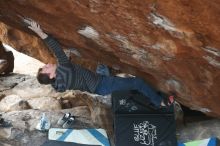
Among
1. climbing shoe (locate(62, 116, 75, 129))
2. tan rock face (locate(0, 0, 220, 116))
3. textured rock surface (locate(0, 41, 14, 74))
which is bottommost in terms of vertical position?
textured rock surface (locate(0, 41, 14, 74))

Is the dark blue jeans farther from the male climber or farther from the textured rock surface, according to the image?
the textured rock surface

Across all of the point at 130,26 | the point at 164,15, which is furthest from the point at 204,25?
the point at 130,26

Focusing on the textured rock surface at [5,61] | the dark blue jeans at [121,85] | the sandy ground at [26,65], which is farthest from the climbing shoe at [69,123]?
the sandy ground at [26,65]

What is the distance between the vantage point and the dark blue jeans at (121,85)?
620 centimetres

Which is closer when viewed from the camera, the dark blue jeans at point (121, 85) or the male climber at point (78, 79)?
the male climber at point (78, 79)

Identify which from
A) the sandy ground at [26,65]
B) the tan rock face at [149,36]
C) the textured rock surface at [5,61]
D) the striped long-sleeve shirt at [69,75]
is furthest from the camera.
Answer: the sandy ground at [26,65]

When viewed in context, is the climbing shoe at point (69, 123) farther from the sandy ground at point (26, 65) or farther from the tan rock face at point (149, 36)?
the sandy ground at point (26, 65)

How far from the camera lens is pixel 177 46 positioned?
4.99m

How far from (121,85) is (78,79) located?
→ 0.73 m

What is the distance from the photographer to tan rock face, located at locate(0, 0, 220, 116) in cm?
446

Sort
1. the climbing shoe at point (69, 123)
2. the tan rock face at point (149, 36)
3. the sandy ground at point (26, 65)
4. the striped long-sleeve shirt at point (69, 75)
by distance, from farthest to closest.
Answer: the sandy ground at point (26, 65)
the climbing shoe at point (69, 123)
the striped long-sleeve shirt at point (69, 75)
the tan rock face at point (149, 36)

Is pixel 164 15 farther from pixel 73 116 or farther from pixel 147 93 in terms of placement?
pixel 73 116

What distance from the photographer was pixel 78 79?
19.6 feet

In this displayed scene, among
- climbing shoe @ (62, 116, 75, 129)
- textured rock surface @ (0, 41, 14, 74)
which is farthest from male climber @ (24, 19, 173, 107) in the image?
textured rock surface @ (0, 41, 14, 74)
